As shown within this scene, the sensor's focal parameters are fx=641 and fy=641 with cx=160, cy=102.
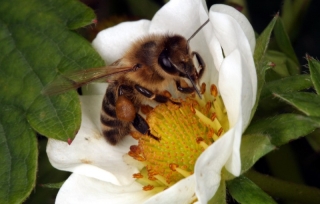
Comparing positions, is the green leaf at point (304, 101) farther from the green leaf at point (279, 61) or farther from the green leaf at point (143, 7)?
the green leaf at point (143, 7)

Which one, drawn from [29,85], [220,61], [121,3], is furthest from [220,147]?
[121,3]

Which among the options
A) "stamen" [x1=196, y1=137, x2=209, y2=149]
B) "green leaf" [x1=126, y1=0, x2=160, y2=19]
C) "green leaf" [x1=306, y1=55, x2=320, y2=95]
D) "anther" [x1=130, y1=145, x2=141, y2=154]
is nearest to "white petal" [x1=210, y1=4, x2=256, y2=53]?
"green leaf" [x1=306, y1=55, x2=320, y2=95]

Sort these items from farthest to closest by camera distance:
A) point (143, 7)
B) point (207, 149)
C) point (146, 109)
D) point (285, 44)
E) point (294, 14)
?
point (143, 7)
point (294, 14)
point (285, 44)
point (146, 109)
point (207, 149)

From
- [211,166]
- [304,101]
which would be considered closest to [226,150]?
[211,166]

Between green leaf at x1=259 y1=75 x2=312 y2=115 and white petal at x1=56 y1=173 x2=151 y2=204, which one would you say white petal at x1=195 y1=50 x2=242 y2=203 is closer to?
green leaf at x1=259 y1=75 x2=312 y2=115

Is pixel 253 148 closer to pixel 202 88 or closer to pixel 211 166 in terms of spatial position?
pixel 211 166

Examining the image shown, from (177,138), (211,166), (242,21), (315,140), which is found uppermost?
(242,21)

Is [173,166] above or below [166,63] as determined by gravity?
below

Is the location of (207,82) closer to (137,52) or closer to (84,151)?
(137,52)
